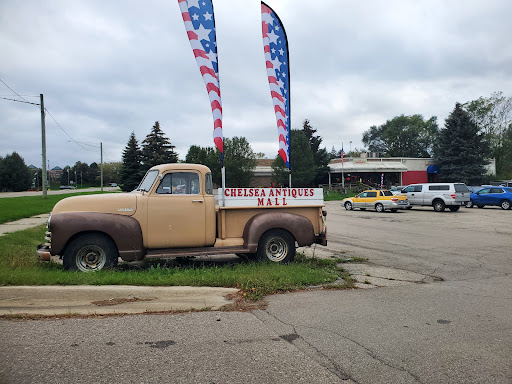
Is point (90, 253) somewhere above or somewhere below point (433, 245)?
above

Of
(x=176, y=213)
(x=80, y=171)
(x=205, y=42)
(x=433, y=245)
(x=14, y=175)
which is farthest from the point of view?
(x=80, y=171)

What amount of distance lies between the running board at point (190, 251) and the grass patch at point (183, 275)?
30cm

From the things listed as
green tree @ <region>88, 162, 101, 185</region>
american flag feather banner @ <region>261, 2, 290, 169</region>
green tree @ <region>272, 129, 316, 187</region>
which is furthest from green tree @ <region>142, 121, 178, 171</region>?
green tree @ <region>88, 162, 101, 185</region>

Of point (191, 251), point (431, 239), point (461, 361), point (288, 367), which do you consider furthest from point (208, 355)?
point (431, 239)

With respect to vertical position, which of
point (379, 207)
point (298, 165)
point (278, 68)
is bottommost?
point (379, 207)

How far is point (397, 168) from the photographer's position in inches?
2117

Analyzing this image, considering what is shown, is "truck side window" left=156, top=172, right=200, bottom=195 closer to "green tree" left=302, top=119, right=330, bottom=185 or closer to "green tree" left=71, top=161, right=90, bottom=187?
"green tree" left=302, top=119, right=330, bottom=185

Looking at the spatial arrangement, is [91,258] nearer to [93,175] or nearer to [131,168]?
[131,168]

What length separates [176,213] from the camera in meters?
7.54

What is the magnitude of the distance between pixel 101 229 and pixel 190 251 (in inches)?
64.8

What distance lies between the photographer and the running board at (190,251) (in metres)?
7.35

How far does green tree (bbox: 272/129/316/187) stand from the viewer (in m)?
48.7

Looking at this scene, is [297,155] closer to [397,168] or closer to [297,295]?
[397,168]

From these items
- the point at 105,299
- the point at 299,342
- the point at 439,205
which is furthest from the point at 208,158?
the point at 299,342
